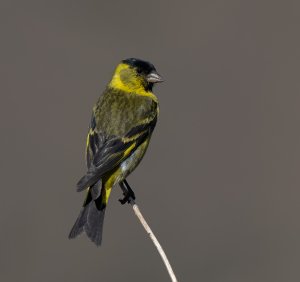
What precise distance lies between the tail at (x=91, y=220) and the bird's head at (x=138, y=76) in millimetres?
1223

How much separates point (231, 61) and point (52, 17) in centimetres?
280

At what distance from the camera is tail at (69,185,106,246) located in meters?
6.37

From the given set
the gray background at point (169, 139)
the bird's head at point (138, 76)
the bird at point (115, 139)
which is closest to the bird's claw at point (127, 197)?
the bird at point (115, 139)

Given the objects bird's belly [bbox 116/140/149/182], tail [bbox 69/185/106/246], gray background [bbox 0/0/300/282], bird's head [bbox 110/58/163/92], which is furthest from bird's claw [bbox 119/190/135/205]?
gray background [bbox 0/0/300/282]

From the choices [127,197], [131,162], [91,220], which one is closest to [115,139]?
[131,162]

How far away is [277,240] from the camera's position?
35.3 ft

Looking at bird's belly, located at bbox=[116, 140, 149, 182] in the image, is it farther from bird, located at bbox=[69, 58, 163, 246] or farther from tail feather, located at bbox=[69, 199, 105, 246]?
tail feather, located at bbox=[69, 199, 105, 246]

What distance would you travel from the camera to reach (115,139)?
6.75 metres

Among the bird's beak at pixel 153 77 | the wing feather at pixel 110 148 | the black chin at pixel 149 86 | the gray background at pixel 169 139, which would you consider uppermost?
the bird's beak at pixel 153 77

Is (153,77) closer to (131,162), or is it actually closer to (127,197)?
(131,162)

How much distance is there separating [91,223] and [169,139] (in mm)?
5595

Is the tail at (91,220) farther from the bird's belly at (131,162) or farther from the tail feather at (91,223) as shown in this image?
the bird's belly at (131,162)

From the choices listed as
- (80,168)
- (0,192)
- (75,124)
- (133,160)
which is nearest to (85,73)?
(75,124)

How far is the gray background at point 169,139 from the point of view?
408 inches
